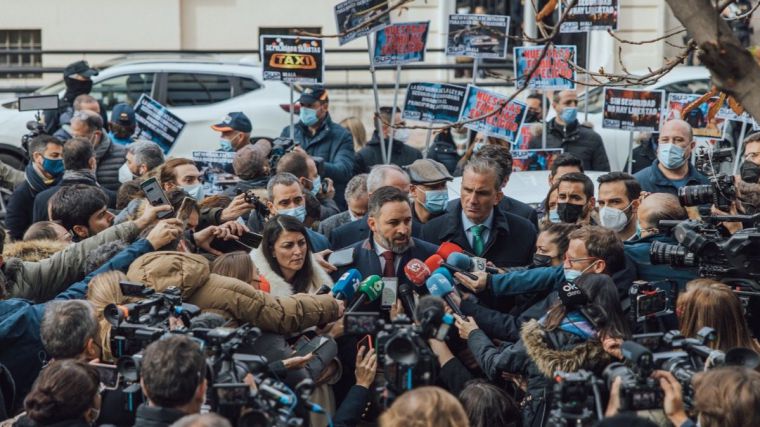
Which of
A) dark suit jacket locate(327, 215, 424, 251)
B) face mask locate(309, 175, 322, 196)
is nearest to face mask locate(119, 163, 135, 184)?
face mask locate(309, 175, 322, 196)

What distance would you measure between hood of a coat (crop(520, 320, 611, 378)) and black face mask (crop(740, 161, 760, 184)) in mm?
2925

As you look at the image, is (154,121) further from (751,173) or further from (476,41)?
(751,173)

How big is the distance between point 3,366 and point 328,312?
1.70m

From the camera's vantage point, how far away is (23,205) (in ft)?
35.7

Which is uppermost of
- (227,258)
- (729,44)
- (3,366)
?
(729,44)

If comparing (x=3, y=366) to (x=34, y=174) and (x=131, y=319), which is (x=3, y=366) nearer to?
(x=131, y=319)

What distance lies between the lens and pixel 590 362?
22.2 feet

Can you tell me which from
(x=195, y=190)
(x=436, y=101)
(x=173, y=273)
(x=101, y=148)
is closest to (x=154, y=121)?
(x=101, y=148)

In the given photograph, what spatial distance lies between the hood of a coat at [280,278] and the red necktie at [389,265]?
0.33 metres

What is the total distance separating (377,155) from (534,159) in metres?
1.84

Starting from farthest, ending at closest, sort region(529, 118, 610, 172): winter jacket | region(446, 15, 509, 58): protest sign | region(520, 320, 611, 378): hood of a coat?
region(446, 15, 509, 58): protest sign < region(529, 118, 610, 172): winter jacket < region(520, 320, 611, 378): hood of a coat

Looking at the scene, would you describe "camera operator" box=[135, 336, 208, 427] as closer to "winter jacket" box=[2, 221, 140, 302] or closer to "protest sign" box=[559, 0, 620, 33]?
"winter jacket" box=[2, 221, 140, 302]

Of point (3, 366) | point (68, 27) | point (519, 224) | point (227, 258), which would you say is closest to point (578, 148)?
point (519, 224)

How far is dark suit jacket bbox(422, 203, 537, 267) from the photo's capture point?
8.90 meters
